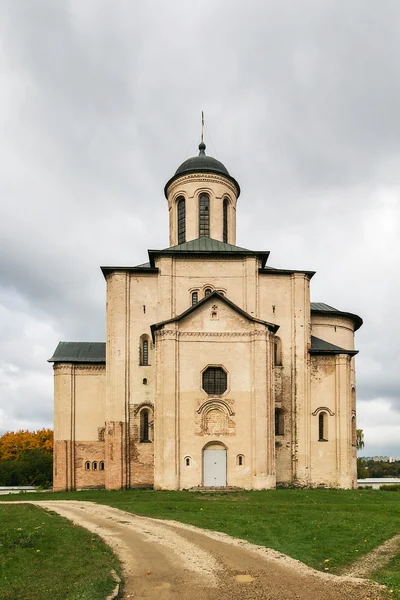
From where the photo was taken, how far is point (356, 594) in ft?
28.6

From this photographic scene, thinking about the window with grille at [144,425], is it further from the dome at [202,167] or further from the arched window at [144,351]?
the dome at [202,167]

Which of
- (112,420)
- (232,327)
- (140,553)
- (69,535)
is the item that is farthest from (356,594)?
(112,420)

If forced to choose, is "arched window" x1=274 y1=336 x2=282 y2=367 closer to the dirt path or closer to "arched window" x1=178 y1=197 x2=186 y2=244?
"arched window" x1=178 y1=197 x2=186 y2=244

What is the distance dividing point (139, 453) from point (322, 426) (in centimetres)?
1106

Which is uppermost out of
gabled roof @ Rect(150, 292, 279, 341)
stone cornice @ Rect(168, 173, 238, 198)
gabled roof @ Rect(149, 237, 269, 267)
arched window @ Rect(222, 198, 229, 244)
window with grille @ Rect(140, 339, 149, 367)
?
stone cornice @ Rect(168, 173, 238, 198)

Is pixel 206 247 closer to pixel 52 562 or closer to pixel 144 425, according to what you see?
pixel 144 425

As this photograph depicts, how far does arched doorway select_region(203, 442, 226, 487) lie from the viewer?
27672 millimetres

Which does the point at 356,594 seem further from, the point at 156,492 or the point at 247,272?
the point at 247,272

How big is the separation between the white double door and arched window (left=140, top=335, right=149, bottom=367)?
22.6 feet

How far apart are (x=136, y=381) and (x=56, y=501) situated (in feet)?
30.6

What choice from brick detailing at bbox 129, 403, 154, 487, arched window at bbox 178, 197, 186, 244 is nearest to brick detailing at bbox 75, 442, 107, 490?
brick detailing at bbox 129, 403, 154, 487

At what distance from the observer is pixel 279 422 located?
104 ft

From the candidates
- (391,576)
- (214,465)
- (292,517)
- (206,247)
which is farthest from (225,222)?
(391,576)

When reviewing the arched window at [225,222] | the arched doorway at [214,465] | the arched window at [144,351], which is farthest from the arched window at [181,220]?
the arched doorway at [214,465]
